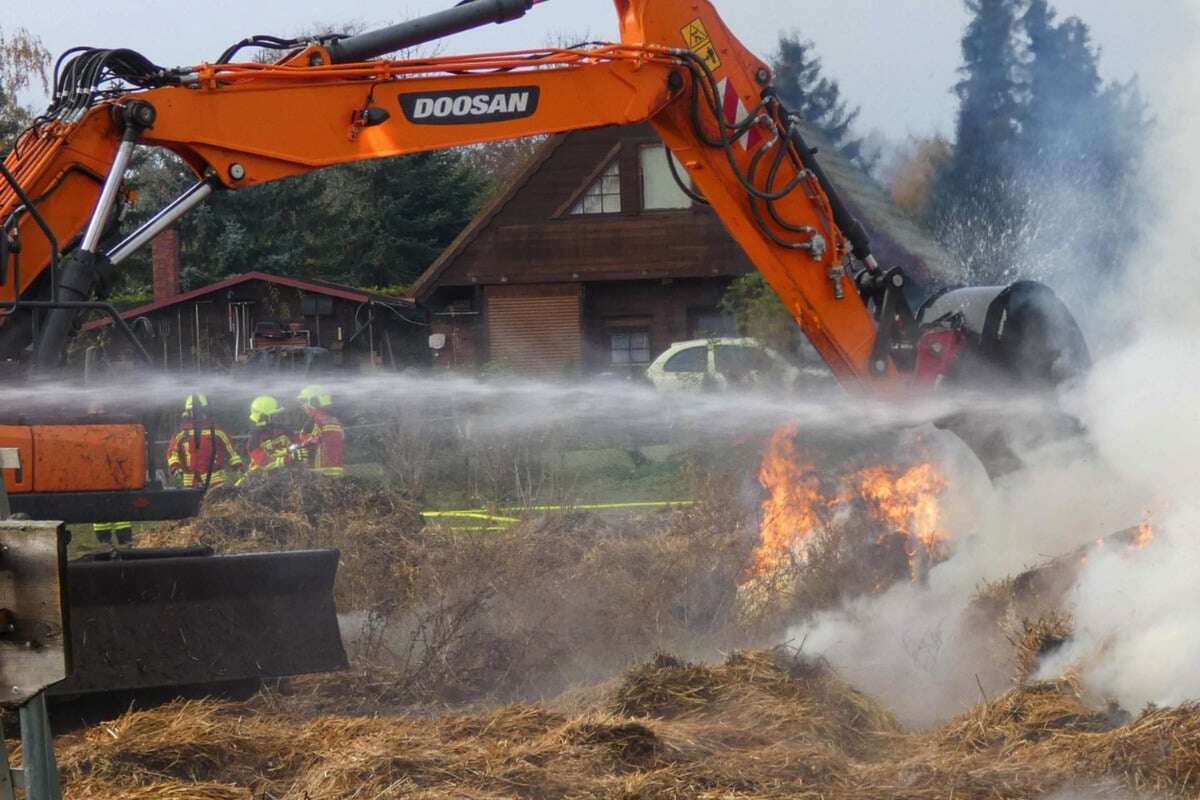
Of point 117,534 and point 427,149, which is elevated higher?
point 427,149

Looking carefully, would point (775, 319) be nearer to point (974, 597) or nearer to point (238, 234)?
point (974, 597)

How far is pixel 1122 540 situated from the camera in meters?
8.20

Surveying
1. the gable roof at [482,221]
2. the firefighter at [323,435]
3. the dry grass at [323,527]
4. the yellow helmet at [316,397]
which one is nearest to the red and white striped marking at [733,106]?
the dry grass at [323,527]

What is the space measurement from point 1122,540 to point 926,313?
94.6 inches

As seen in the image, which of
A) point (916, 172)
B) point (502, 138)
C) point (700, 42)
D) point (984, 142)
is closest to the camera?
point (502, 138)

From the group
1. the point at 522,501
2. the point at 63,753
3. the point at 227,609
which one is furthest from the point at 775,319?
the point at 63,753

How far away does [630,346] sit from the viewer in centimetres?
3241

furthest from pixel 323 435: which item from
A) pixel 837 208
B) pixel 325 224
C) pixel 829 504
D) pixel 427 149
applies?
pixel 325 224

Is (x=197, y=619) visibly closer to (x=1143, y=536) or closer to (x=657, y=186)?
(x=1143, y=536)

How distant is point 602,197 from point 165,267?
37.0 ft

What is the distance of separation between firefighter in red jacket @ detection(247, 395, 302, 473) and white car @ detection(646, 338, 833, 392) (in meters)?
4.46

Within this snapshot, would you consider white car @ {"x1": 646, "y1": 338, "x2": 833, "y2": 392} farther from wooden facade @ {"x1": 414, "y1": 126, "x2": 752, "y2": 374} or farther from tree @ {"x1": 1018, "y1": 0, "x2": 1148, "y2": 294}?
wooden facade @ {"x1": 414, "y1": 126, "x2": 752, "y2": 374}

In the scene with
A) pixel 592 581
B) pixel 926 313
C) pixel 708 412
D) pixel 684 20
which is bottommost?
pixel 592 581

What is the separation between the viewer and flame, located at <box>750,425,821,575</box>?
35.0 feet
